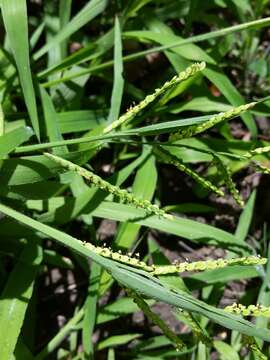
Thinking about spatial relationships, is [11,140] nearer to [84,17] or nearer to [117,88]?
[117,88]

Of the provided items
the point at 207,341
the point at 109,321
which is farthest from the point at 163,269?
the point at 109,321

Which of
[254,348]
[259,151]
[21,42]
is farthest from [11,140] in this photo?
[254,348]

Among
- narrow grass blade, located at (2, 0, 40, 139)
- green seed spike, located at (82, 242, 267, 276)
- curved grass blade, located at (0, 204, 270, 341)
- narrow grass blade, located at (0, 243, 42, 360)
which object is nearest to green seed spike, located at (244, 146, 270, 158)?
green seed spike, located at (82, 242, 267, 276)

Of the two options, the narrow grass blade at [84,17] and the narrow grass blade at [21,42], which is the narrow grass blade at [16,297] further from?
the narrow grass blade at [84,17]

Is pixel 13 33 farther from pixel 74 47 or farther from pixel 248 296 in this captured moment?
pixel 248 296

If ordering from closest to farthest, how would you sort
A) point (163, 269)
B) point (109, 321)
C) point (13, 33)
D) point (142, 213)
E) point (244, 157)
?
point (163, 269), point (244, 157), point (13, 33), point (142, 213), point (109, 321)

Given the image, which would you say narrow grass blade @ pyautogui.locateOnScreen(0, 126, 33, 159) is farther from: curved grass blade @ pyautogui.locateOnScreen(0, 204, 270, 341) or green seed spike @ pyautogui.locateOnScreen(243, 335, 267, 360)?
green seed spike @ pyautogui.locateOnScreen(243, 335, 267, 360)

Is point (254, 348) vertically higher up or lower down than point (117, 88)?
lower down
